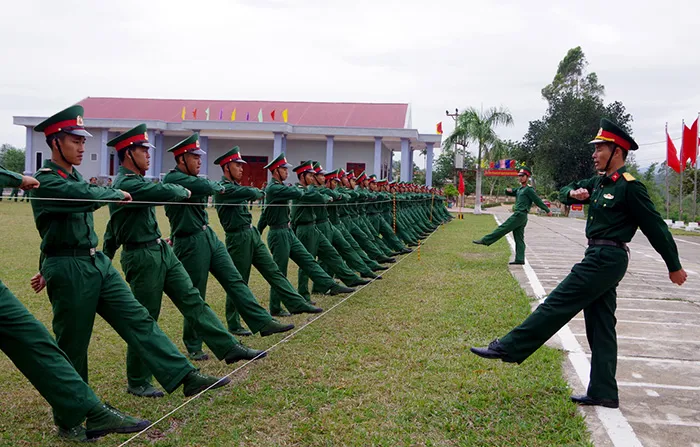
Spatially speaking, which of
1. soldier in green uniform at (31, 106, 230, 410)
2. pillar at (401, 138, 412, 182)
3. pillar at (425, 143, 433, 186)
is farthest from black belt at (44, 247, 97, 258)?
pillar at (425, 143, 433, 186)

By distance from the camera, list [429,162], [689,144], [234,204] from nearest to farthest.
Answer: [234,204] < [689,144] < [429,162]

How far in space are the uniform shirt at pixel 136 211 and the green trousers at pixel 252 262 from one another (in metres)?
1.75

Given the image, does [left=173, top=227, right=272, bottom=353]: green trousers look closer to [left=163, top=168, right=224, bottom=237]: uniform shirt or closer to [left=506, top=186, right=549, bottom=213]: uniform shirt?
[left=163, top=168, right=224, bottom=237]: uniform shirt

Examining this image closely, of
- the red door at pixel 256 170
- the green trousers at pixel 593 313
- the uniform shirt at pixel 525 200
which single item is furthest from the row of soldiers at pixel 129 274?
the red door at pixel 256 170

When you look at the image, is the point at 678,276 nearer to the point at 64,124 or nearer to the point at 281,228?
the point at 64,124

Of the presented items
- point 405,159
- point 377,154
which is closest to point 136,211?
point 377,154

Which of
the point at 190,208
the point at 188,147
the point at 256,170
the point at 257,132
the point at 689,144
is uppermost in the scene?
the point at 257,132

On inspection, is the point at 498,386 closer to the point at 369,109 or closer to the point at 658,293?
the point at 658,293

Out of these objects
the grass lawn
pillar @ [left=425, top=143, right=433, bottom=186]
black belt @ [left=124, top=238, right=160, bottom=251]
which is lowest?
the grass lawn

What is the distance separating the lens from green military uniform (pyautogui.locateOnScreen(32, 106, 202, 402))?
3777 mm

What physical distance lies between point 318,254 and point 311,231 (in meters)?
0.41

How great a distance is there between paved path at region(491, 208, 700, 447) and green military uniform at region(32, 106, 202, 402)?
2853 millimetres

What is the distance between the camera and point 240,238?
21.4 feet

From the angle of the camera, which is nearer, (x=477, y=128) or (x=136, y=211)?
(x=136, y=211)
